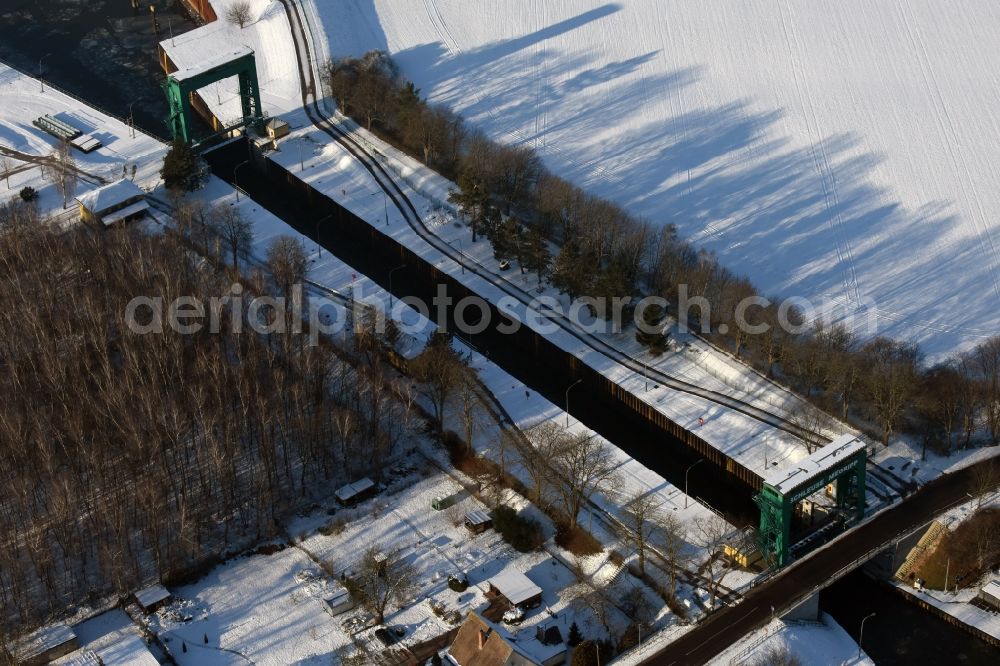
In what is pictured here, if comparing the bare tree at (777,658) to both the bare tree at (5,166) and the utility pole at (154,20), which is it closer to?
the bare tree at (5,166)

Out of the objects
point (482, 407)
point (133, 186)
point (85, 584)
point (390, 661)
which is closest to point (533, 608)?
point (390, 661)

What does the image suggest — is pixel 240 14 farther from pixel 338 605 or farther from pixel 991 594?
pixel 991 594

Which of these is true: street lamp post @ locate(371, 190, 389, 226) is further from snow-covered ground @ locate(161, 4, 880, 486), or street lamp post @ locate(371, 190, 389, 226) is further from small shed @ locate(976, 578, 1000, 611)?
small shed @ locate(976, 578, 1000, 611)

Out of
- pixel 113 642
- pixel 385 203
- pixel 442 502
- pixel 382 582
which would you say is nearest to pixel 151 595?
pixel 113 642

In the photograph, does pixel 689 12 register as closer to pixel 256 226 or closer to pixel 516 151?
pixel 516 151

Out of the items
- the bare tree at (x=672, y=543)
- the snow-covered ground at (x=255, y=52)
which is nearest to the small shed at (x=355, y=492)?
the bare tree at (x=672, y=543)

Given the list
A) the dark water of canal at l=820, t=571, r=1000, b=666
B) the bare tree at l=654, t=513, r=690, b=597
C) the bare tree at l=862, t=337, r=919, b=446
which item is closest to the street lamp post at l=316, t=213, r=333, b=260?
the bare tree at l=654, t=513, r=690, b=597
